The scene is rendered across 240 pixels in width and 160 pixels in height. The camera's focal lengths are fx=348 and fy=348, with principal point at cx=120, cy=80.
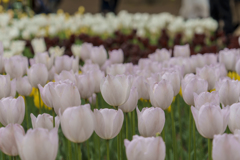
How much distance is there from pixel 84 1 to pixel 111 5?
22.6 ft

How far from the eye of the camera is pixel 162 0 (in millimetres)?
16422

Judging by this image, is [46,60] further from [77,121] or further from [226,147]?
[226,147]

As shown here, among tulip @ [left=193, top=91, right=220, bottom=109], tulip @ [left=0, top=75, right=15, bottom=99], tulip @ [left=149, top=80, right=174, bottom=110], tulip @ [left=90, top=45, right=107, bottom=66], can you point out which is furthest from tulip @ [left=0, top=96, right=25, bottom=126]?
tulip @ [left=90, top=45, right=107, bottom=66]

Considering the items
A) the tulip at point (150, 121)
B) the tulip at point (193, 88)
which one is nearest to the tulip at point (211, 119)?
the tulip at point (150, 121)

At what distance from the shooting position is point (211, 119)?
45.0 inches

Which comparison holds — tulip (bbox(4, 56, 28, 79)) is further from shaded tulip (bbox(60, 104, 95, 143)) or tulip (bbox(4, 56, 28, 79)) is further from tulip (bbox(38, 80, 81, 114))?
→ shaded tulip (bbox(60, 104, 95, 143))

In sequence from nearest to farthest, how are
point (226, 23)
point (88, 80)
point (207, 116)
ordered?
point (207, 116) < point (88, 80) < point (226, 23)

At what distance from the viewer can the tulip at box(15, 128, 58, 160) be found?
99 cm

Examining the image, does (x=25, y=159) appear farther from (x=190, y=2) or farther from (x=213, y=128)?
(x=190, y=2)

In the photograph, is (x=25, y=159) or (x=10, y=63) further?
(x=10, y=63)

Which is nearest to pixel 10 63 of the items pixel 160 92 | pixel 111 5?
pixel 160 92

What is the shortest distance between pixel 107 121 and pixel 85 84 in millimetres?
492

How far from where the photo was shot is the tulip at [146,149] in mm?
988

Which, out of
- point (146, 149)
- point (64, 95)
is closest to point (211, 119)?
point (146, 149)
